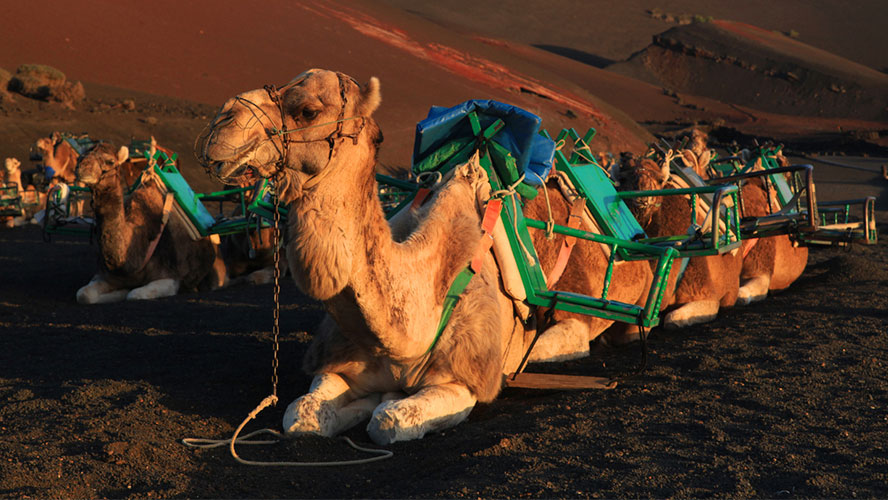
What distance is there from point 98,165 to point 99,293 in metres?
1.65

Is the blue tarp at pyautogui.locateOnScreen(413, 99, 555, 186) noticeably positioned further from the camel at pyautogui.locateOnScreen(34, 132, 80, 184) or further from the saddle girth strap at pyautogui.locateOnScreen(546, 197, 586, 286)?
the camel at pyautogui.locateOnScreen(34, 132, 80, 184)

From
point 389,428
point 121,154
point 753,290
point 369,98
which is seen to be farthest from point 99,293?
point 753,290

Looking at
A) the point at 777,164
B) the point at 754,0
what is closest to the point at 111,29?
the point at 777,164

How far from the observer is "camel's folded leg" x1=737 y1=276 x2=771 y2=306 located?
8875 millimetres

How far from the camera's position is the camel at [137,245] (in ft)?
30.6

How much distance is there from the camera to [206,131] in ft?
13.2

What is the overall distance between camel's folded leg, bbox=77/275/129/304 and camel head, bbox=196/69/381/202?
6.51 m

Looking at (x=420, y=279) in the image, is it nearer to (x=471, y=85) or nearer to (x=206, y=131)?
(x=206, y=131)

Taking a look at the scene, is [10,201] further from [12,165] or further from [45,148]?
[45,148]

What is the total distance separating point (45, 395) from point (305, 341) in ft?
7.13

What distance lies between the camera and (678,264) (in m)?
7.45

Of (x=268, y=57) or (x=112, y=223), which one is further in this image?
(x=268, y=57)

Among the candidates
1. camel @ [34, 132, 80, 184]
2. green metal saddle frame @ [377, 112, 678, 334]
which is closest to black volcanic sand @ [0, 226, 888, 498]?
green metal saddle frame @ [377, 112, 678, 334]

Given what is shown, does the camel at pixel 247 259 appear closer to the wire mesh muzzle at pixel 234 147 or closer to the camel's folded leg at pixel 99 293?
the camel's folded leg at pixel 99 293
